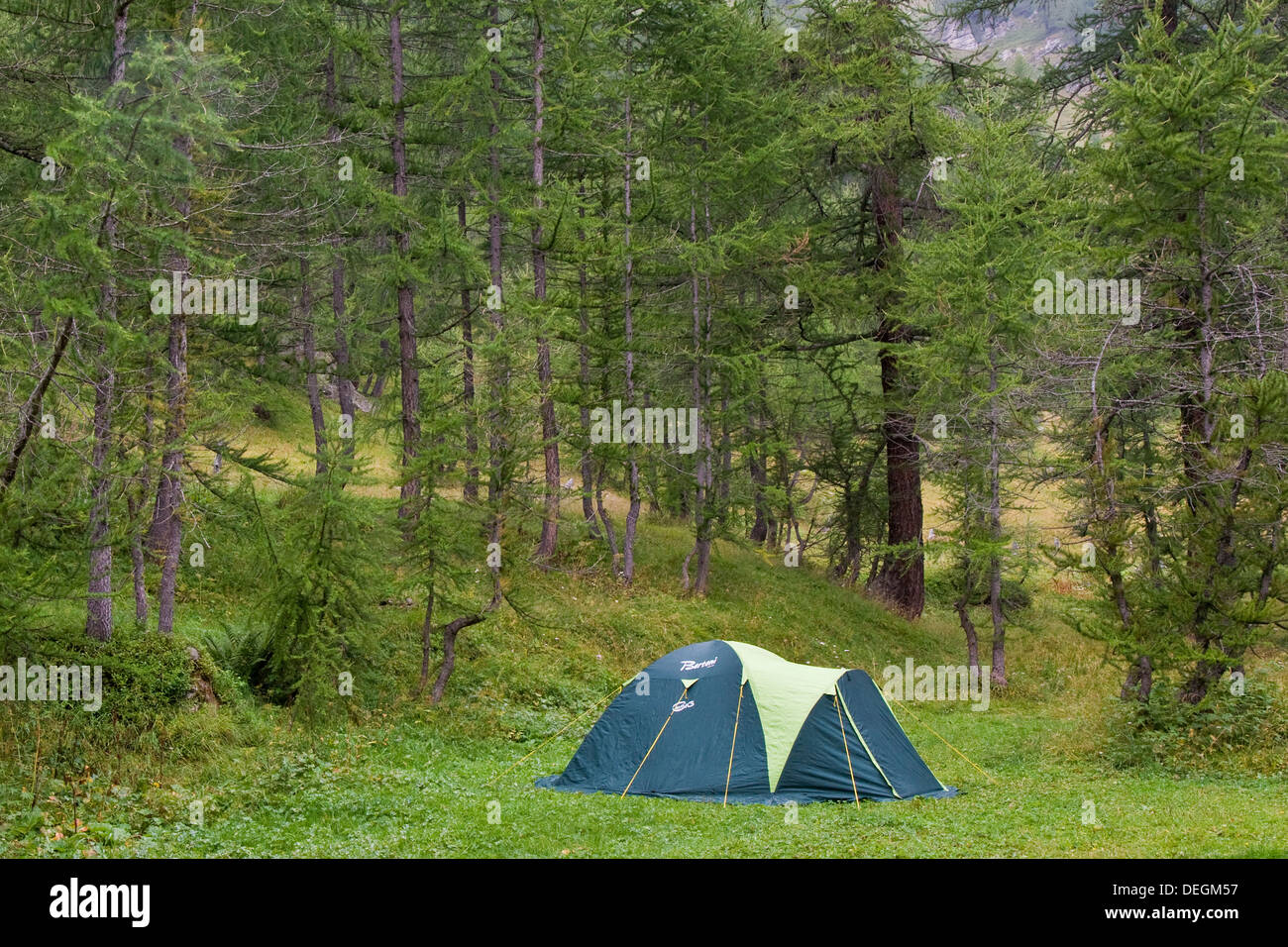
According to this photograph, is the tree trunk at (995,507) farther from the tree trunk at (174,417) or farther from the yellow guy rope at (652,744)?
the tree trunk at (174,417)

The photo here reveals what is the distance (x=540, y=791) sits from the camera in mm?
12562

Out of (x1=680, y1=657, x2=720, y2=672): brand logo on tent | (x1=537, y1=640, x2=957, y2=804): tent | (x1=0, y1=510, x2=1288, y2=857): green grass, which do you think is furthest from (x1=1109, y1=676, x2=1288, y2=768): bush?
(x1=680, y1=657, x2=720, y2=672): brand logo on tent

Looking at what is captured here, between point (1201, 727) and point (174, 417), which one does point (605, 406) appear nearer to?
point (174, 417)

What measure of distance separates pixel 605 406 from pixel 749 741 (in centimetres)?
1066

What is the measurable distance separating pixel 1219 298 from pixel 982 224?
5.54 meters

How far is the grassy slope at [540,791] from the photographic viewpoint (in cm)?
966

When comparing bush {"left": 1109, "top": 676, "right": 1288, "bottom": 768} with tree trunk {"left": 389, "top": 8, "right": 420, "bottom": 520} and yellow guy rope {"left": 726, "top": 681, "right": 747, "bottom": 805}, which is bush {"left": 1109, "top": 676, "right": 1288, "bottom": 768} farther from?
tree trunk {"left": 389, "top": 8, "right": 420, "bottom": 520}

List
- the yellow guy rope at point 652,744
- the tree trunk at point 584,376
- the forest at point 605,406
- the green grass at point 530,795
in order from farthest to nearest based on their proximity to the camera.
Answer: the tree trunk at point 584,376, the yellow guy rope at point 652,744, the forest at point 605,406, the green grass at point 530,795

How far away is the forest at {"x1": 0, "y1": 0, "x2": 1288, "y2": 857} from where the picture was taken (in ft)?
37.5

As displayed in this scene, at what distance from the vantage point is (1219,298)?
1499 cm

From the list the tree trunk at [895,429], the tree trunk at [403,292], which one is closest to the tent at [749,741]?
the tree trunk at [403,292]

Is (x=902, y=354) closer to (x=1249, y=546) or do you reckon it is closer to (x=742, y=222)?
(x=742, y=222)

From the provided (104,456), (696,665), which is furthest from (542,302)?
(104,456)

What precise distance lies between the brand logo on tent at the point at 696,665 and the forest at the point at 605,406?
2198 millimetres
